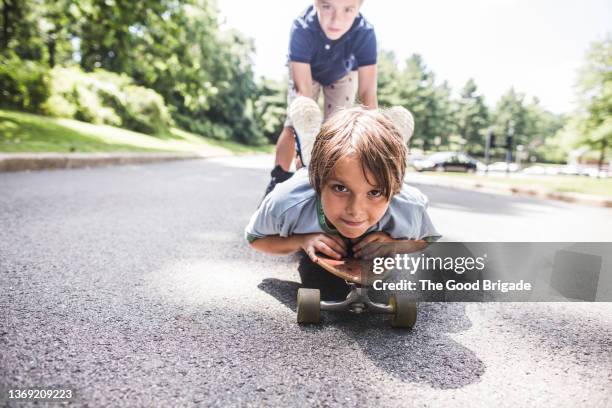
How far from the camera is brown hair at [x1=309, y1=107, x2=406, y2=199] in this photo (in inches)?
57.2

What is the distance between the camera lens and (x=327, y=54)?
2.85 meters

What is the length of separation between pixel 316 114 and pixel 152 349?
4.81 ft

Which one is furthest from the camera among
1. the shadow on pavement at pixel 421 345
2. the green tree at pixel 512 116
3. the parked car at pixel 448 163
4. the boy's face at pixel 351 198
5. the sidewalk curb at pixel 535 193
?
the green tree at pixel 512 116

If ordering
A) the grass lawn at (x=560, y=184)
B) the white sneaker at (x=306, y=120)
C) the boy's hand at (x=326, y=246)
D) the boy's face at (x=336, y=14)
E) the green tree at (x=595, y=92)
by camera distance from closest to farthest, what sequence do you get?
the boy's hand at (x=326, y=246), the white sneaker at (x=306, y=120), the boy's face at (x=336, y=14), the grass lawn at (x=560, y=184), the green tree at (x=595, y=92)

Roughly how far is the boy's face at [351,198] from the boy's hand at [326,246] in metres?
0.09

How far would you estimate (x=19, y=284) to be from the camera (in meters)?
1.69

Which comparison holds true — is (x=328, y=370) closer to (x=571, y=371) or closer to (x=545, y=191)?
(x=571, y=371)

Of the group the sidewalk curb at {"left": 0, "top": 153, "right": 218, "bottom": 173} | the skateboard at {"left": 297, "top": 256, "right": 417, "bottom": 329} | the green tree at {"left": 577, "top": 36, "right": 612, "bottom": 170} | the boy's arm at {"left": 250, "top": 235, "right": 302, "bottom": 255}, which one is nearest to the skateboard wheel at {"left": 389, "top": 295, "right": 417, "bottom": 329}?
the skateboard at {"left": 297, "top": 256, "right": 417, "bottom": 329}

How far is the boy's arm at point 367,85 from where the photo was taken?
2.89 m

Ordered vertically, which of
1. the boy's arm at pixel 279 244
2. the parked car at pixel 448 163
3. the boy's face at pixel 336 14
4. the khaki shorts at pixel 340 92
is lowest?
the parked car at pixel 448 163

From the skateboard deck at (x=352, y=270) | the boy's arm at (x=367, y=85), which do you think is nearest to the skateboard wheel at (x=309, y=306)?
the skateboard deck at (x=352, y=270)

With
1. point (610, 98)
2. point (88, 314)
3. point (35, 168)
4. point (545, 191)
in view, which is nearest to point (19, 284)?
point (88, 314)

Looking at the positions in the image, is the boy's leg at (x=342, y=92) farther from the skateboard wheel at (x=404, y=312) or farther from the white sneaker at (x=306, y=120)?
the skateboard wheel at (x=404, y=312)

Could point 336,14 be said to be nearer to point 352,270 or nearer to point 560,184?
point 352,270
